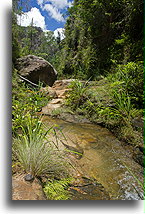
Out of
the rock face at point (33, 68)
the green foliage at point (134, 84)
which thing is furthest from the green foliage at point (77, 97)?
the rock face at point (33, 68)

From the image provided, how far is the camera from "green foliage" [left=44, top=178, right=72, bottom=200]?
942mm

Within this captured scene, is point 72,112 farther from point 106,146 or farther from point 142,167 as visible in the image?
point 142,167

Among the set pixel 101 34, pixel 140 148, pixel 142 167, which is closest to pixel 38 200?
pixel 142 167

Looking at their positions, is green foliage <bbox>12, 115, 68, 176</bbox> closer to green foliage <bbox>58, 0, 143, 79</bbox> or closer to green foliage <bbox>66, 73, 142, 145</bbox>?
green foliage <bbox>66, 73, 142, 145</bbox>

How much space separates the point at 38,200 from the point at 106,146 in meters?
1.31

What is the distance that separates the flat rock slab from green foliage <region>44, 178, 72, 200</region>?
0.06 metres

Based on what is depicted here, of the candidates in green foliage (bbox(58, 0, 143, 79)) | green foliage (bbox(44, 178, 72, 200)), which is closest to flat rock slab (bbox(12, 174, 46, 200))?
green foliage (bbox(44, 178, 72, 200))

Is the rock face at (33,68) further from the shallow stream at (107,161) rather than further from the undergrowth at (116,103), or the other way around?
the shallow stream at (107,161)

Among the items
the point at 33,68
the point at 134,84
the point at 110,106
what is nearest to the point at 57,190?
the point at 110,106

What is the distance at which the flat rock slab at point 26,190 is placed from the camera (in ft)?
2.83

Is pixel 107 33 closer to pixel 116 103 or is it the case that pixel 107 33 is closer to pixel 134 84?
pixel 134 84

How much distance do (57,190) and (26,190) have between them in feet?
0.72

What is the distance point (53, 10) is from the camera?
1525 mm

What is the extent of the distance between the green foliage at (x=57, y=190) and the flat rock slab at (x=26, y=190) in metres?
0.06
